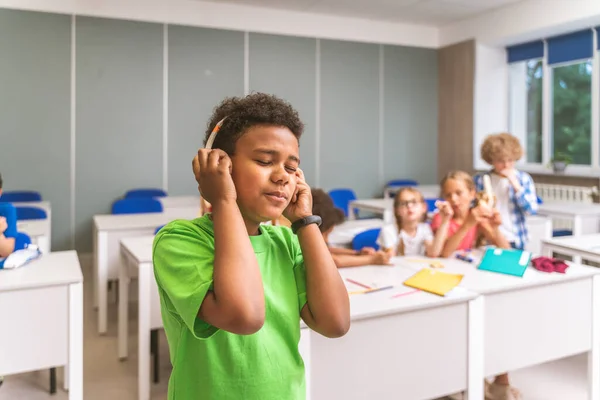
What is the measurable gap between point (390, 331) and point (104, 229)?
2.36 metres

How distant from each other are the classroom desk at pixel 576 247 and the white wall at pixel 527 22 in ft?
10.4

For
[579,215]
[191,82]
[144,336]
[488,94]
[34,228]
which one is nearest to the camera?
[144,336]

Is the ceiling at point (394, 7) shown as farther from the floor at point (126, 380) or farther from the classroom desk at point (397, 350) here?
the classroom desk at point (397, 350)

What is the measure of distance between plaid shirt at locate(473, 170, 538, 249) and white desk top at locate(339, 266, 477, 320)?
1.10 metres

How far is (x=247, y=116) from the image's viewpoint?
93 centimetres

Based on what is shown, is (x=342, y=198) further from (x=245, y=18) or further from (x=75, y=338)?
(x=75, y=338)

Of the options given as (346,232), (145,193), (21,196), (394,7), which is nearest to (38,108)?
(21,196)

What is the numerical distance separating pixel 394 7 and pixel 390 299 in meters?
5.06

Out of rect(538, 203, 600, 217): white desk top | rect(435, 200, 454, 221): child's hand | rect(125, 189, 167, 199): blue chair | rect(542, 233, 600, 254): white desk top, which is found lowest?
rect(542, 233, 600, 254): white desk top

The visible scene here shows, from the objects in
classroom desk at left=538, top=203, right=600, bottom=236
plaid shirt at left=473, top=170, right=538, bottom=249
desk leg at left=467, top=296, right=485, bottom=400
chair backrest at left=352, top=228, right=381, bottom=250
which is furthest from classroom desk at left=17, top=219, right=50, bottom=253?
classroom desk at left=538, top=203, right=600, bottom=236

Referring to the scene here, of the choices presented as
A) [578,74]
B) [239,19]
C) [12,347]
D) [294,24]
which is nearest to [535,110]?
[578,74]

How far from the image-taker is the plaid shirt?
2.91 m

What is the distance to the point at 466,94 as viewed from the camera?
22.1ft

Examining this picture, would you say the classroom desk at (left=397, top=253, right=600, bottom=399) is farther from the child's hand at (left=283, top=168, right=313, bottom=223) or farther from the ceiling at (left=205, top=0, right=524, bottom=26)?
the ceiling at (left=205, top=0, right=524, bottom=26)
